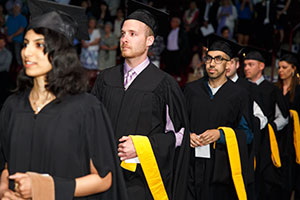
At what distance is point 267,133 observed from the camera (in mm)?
5781

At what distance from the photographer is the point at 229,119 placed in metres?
4.60

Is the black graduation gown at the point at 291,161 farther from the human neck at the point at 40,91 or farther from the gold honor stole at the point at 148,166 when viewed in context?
the human neck at the point at 40,91

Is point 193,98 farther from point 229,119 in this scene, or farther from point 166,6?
point 166,6

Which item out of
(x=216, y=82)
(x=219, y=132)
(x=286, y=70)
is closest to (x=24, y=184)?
(x=219, y=132)

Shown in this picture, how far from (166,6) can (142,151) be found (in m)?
13.0

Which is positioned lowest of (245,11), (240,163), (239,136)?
(240,163)

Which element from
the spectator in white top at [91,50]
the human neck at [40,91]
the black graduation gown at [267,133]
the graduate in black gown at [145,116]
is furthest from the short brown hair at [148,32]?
the spectator in white top at [91,50]

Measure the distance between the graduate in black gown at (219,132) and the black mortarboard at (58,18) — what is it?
80.8 inches

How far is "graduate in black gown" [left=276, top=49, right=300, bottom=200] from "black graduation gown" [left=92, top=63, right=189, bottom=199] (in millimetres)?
3176

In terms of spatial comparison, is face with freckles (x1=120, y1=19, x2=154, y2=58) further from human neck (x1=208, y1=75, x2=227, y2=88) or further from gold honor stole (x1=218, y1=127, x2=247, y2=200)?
gold honor stole (x1=218, y1=127, x2=247, y2=200)

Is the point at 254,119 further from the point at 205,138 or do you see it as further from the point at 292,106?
the point at 292,106

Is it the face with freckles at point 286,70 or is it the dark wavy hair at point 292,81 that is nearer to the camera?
the dark wavy hair at point 292,81

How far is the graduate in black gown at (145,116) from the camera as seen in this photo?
346 cm

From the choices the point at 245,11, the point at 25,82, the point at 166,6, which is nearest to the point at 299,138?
the point at 25,82
